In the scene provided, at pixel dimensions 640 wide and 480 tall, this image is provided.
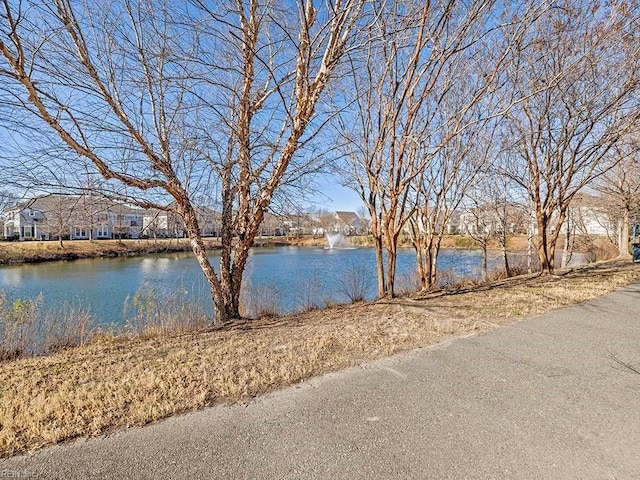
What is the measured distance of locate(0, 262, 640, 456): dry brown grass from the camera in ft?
8.12

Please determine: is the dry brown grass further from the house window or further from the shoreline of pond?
the shoreline of pond

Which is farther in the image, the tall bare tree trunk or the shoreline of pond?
the shoreline of pond

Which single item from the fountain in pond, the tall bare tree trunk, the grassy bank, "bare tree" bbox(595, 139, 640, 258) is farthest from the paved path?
the fountain in pond

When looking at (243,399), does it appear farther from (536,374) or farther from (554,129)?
(554,129)

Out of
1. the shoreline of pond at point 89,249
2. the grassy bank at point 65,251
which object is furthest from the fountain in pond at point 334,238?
the grassy bank at point 65,251

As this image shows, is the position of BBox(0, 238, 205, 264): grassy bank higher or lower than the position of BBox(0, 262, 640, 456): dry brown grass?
higher

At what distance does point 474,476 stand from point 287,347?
2598mm

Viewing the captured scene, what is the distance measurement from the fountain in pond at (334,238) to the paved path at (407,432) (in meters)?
35.3

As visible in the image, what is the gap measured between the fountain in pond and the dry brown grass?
32896 millimetres

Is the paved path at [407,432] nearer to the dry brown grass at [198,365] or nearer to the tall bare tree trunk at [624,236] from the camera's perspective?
the dry brown grass at [198,365]

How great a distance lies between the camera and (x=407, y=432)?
2.23m

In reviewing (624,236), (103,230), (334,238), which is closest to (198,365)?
(624,236)

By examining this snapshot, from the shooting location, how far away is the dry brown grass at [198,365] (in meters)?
2.47

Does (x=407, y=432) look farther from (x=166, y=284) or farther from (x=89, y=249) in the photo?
(x=89, y=249)
